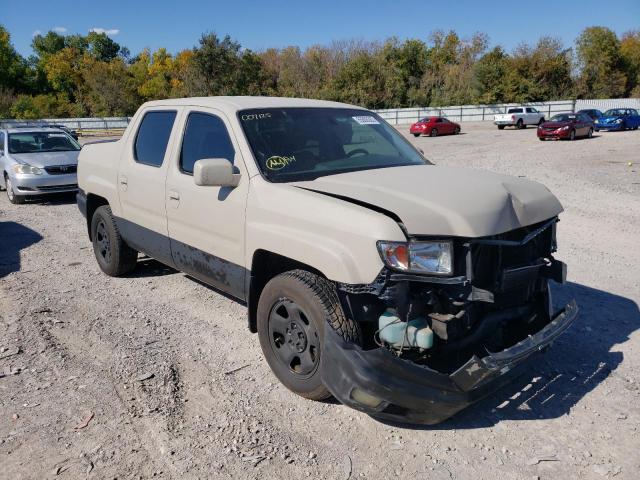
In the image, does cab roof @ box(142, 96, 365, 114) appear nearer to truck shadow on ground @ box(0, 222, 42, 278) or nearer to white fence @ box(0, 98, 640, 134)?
truck shadow on ground @ box(0, 222, 42, 278)

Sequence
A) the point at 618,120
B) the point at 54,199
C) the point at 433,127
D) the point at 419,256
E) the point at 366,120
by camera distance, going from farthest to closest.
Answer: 1. the point at 433,127
2. the point at 618,120
3. the point at 54,199
4. the point at 366,120
5. the point at 419,256

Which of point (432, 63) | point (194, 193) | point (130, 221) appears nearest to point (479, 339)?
point (194, 193)

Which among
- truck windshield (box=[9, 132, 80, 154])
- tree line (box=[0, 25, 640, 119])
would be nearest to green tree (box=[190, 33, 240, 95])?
tree line (box=[0, 25, 640, 119])

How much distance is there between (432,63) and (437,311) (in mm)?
70961

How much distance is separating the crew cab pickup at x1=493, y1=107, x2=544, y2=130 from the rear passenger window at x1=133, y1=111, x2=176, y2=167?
3800 cm

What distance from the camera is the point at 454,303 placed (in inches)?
119

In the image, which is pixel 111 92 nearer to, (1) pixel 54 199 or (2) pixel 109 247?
(1) pixel 54 199

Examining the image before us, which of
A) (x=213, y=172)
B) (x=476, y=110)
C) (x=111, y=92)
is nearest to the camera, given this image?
(x=213, y=172)

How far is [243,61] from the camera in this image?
1982 inches

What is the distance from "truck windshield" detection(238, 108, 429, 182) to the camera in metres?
3.91

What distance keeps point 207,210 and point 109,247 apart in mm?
2456

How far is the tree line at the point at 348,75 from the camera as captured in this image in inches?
2056

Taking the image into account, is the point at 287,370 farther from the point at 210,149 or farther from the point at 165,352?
the point at 210,149

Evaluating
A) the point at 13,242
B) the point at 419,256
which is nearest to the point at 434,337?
Answer: the point at 419,256
